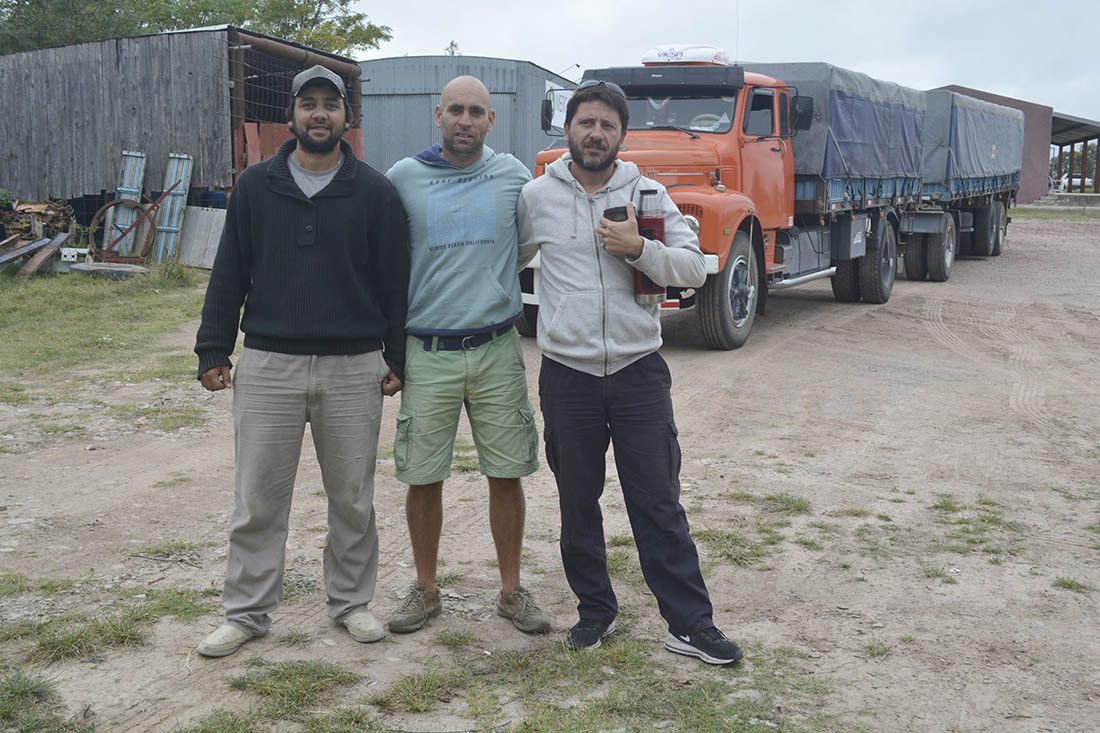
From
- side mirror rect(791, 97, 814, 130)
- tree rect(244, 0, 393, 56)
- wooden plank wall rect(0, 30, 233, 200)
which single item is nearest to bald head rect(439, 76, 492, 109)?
side mirror rect(791, 97, 814, 130)

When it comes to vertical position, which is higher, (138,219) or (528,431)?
(138,219)

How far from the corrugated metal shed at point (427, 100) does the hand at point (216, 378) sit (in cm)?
1892

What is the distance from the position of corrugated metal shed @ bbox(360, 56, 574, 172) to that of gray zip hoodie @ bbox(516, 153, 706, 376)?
1883 centimetres

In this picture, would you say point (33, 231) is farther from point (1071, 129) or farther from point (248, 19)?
point (1071, 129)

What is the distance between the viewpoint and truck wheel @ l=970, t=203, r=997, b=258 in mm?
20625

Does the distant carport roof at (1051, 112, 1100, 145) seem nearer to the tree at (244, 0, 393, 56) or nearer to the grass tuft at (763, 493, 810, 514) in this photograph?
the tree at (244, 0, 393, 56)

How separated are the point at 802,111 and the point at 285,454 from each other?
26.4 ft

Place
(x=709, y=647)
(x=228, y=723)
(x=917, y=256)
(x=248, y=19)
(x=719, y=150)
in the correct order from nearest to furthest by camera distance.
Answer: (x=228, y=723) < (x=709, y=647) < (x=719, y=150) < (x=917, y=256) < (x=248, y=19)

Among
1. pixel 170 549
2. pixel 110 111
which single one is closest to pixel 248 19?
pixel 110 111

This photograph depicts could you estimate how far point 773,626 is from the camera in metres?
3.92

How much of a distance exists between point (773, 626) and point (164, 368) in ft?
20.2

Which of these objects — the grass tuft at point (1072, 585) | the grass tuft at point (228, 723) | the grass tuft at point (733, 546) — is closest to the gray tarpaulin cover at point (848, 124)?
the grass tuft at point (733, 546)

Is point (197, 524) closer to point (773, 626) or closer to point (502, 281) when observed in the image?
point (502, 281)

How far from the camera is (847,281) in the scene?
1376 cm
